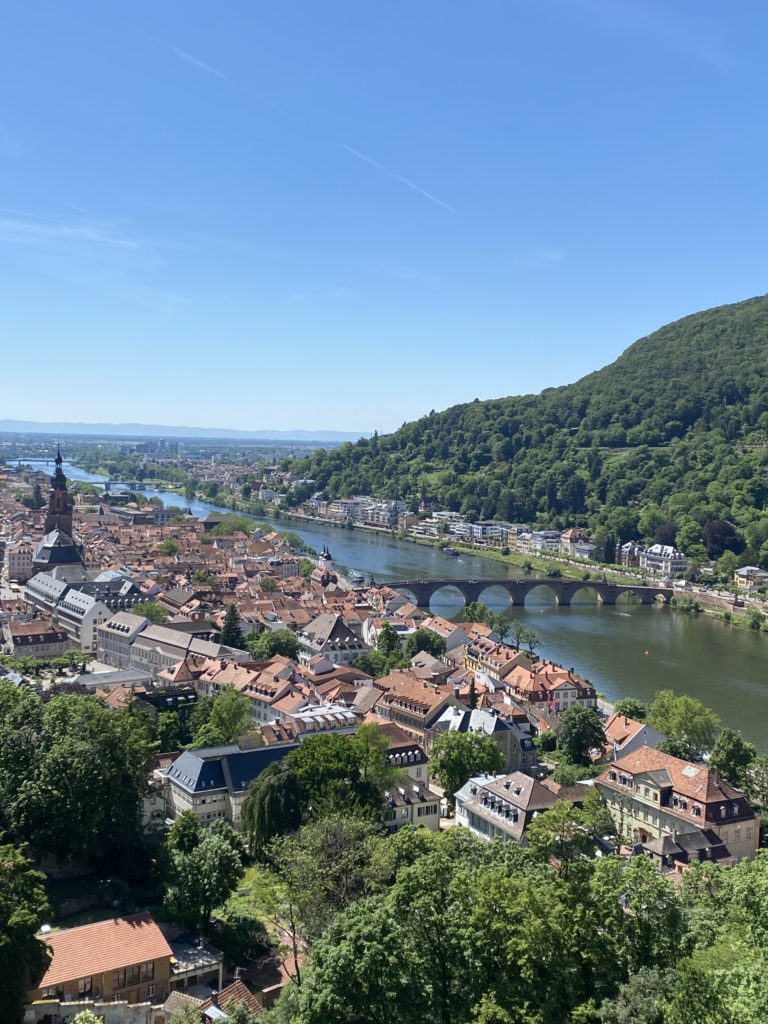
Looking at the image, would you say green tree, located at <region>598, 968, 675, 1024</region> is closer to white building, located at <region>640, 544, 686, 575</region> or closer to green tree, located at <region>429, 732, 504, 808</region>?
green tree, located at <region>429, 732, 504, 808</region>

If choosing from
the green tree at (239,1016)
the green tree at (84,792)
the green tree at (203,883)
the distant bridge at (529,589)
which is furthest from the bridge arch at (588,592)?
the green tree at (239,1016)

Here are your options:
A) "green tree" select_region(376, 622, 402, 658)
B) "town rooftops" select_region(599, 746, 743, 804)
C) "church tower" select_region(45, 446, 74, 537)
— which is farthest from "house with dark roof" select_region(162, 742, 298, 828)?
"church tower" select_region(45, 446, 74, 537)

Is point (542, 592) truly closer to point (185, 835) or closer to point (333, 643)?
point (333, 643)

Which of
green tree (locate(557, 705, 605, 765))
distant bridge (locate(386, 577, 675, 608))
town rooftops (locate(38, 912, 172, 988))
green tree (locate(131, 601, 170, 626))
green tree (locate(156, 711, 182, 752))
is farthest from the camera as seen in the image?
distant bridge (locate(386, 577, 675, 608))

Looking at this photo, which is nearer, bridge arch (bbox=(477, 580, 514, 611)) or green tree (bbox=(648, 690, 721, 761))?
green tree (bbox=(648, 690, 721, 761))

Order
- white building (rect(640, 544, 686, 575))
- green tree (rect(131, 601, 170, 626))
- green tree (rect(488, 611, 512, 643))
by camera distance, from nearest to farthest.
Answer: green tree (rect(131, 601, 170, 626)) → green tree (rect(488, 611, 512, 643)) → white building (rect(640, 544, 686, 575))

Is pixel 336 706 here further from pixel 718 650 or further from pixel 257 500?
pixel 257 500

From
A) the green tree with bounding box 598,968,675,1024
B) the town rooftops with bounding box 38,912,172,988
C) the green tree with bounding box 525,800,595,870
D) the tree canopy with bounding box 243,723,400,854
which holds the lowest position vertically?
the town rooftops with bounding box 38,912,172,988
